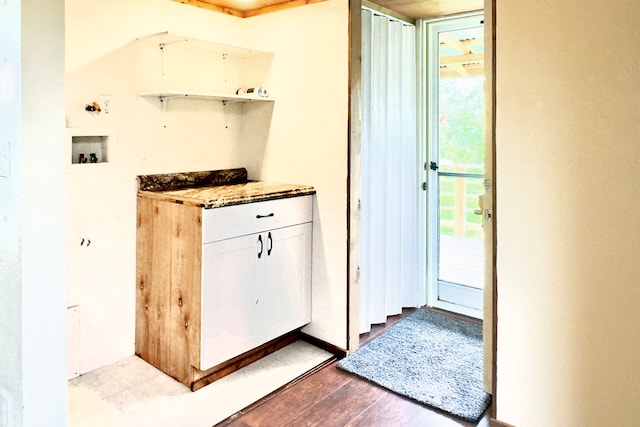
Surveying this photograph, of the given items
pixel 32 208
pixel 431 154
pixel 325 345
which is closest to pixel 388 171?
pixel 431 154

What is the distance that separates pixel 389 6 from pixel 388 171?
1.09m

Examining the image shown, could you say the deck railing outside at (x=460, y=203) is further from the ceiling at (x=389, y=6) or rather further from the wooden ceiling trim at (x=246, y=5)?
the wooden ceiling trim at (x=246, y=5)

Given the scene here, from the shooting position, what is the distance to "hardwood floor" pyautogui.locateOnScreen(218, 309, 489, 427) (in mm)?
2109

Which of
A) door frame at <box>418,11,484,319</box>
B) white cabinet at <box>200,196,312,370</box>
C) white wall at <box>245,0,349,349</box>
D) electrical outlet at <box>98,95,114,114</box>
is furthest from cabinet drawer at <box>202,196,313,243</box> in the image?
door frame at <box>418,11,484,319</box>

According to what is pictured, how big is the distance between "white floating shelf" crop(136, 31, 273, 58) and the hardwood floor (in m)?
1.96

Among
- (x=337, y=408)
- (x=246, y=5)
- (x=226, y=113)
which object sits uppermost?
(x=246, y=5)

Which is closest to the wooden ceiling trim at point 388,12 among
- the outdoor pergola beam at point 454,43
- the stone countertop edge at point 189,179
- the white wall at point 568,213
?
the outdoor pergola beam at point 454,43

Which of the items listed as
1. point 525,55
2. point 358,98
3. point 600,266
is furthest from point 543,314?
point 358,98

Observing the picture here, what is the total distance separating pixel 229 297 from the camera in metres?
2.43

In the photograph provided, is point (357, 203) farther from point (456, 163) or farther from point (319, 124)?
point (456, 163)

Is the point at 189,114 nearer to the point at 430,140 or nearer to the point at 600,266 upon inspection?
the point at 430,140

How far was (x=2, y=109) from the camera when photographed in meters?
1.49

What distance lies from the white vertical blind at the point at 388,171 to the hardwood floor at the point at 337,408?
67cm

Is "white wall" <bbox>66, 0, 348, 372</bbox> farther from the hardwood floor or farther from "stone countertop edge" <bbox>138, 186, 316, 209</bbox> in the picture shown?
the hardwood floor
